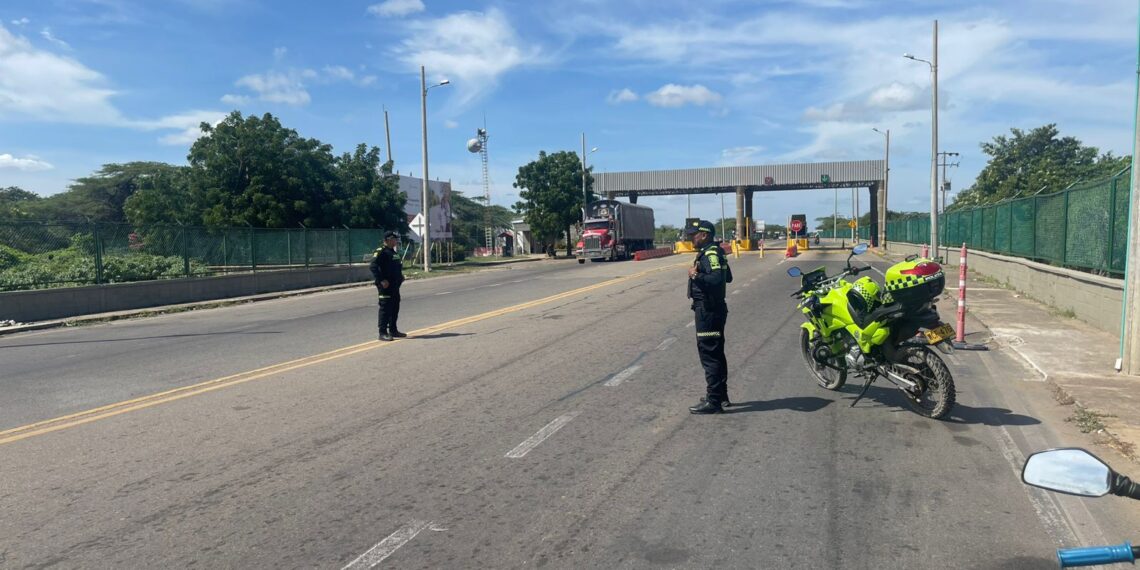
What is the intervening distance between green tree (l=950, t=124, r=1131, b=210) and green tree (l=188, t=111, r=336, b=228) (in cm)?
4211

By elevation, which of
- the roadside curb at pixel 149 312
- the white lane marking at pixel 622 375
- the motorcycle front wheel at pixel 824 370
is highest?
the motorcycle front wheel at pixel 824 370

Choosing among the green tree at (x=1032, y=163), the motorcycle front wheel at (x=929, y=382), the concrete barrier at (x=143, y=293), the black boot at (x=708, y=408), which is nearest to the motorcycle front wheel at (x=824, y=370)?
the motorcycle front wheel at (x=929, y=382)

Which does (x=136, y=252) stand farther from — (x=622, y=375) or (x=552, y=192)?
(x=552, y=192)

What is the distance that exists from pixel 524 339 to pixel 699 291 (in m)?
5.23

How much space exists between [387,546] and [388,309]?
27.4ft

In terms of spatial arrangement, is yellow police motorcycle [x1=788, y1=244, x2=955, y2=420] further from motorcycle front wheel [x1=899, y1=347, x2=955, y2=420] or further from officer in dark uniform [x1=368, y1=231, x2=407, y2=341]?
officer in dark uniform [x1=368, y1=231, x2=407, y2=341]

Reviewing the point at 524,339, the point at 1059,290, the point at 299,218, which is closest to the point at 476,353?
the point at 524,339

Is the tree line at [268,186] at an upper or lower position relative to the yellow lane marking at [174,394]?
upper

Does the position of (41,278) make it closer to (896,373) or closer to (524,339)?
(524,339)

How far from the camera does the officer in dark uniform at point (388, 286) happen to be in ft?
40.0

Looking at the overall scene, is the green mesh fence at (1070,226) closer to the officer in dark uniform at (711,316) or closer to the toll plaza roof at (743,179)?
the officer in dark uniform at (711,316)

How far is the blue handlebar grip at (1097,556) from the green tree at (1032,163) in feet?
176

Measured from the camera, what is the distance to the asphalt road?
13.5 ft

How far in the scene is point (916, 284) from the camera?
654 centimetres
